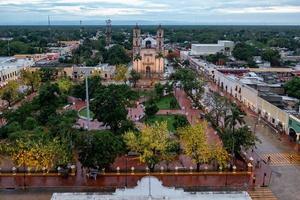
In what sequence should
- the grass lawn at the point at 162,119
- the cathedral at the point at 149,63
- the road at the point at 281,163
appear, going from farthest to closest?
the cathedral at the point at 149,63, the grass lawn at the point at 162,119, the road at the point at 281,163

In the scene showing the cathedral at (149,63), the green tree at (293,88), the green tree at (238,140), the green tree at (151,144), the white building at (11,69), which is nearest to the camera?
the green tree at (151,144)

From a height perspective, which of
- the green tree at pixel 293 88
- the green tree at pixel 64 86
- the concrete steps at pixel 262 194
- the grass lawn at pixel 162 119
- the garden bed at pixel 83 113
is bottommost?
the concrete steps at pixel 262 194

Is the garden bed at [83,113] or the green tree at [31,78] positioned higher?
the green tree at [31,78]

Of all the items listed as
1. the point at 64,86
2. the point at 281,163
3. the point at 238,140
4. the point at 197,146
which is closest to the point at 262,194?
the point at 238,140

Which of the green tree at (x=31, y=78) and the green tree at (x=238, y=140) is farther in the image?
the green tree at (x=31, y=78)

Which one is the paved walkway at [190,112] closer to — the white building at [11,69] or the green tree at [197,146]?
the green tree at [197,146]

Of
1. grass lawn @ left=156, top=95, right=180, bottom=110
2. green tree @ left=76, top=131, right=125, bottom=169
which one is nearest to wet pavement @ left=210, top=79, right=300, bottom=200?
green tree @ left=76, top=131, right=125, bottom=169

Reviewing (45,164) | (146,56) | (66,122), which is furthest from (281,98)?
(146,56)

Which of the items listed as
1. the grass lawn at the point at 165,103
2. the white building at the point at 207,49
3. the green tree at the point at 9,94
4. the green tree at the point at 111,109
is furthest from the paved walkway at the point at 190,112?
the white building at the point at 207,49
